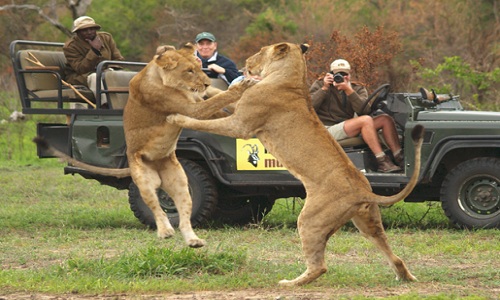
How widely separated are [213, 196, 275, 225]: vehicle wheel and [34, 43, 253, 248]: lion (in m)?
2.94

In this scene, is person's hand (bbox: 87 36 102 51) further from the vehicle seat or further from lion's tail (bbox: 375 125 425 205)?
lion's tail (bbox: 375 125 425 205)

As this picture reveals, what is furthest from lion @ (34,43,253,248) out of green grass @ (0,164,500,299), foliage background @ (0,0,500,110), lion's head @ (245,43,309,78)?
foliage background @ (0,0,500,110)

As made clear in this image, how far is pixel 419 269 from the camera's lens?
20.9ft

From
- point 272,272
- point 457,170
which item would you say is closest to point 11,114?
point 457,170

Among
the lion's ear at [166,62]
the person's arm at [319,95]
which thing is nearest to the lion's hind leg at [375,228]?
the lion's ear at [166,62]

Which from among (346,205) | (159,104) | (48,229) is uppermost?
(159,104)

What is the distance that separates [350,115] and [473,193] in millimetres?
1169

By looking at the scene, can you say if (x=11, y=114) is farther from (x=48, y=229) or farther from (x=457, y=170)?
(x=457, y=170)

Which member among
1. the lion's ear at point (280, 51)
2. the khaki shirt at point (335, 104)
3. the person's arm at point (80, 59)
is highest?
the lion's ear at point (280, 51)

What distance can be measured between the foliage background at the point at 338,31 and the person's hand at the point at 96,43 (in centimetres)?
380

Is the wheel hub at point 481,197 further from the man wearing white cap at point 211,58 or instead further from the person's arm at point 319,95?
the man wearing white cap at point 211,58

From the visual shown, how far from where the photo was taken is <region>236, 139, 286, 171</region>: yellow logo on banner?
27.3 feet

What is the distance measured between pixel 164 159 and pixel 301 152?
0.88 metres

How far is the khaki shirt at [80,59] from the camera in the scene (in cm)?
884
